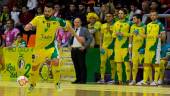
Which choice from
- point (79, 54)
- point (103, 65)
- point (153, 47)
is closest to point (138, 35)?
point (153, 47)

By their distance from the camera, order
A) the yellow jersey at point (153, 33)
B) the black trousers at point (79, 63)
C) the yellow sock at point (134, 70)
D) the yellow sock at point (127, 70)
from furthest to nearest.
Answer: the black trousers at point (79, 63) < the yellow sock at point (127, 70) < the yellow sock at point (134, 70) < the yellow jersey at point (153, 33)

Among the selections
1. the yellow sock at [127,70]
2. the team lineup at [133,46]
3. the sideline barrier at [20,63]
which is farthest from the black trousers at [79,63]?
the yellow sock at [127,70]

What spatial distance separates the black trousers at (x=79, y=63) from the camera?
2019 centimetres

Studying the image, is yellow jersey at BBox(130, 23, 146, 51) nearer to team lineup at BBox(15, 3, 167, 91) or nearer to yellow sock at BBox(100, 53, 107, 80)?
team lineup at BBox(15, 3, 167, 91)

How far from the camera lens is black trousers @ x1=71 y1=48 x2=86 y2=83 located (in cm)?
2019

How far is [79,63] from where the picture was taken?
2022 cm

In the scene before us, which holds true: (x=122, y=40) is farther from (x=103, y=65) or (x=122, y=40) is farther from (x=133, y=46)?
(x=103, y=65)

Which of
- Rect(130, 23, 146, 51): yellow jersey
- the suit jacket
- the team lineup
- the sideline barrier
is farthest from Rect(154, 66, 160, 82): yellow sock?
the sideline barrier

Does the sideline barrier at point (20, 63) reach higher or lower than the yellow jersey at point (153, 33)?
lower

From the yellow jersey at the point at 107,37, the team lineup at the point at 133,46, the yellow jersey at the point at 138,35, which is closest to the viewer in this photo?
the team lineup at the point at 133,46

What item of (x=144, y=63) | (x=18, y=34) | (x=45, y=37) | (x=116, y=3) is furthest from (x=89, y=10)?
(x=45, y=37)

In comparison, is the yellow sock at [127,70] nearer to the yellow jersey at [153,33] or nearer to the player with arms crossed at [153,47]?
the player with arms crossed at [153,47]

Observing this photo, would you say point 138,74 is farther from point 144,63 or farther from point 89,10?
point 89,10

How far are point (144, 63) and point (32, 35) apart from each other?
5.96 metres
